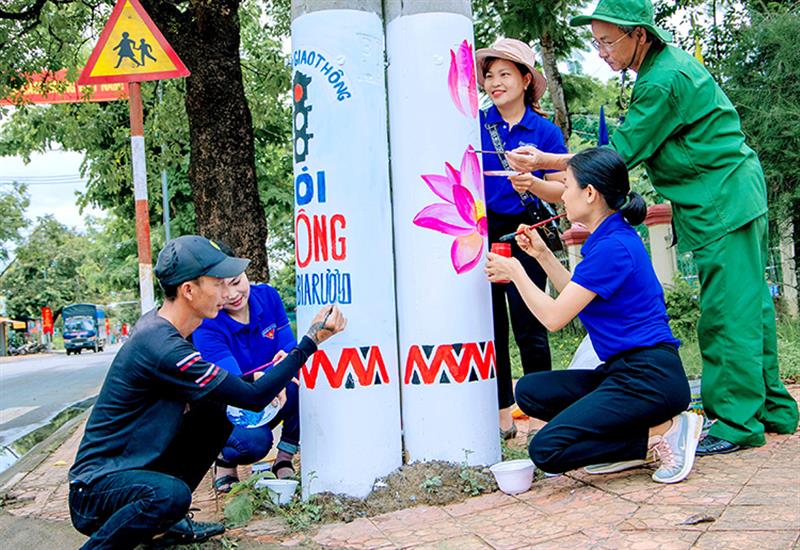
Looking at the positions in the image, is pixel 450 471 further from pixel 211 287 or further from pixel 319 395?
pixel 211 287

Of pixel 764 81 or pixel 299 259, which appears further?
pixel 764 81

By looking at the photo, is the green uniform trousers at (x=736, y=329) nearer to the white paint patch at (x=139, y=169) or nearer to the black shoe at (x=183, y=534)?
the black shoe at (x=183, y=534)

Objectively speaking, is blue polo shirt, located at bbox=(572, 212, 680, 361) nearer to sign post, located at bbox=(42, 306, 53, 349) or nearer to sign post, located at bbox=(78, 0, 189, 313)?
sign post, located at bbox=(78, 0, 189, 313)

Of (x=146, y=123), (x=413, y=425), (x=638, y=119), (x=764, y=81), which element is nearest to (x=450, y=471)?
(x=413, y=425)

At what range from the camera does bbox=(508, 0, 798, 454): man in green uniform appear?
11.5 ft

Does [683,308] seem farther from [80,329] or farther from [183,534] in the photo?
[80,329]

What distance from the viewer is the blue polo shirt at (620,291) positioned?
3.23 metres

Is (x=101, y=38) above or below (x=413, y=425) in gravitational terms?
above

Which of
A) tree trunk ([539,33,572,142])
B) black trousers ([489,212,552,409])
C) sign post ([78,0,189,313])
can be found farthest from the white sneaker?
tree trunk ([539,33,572,142])

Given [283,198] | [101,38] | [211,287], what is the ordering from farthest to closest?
[283,198] < [101,38] < [211,287]

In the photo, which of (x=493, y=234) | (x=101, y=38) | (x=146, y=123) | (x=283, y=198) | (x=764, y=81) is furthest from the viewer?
(x=283, y=198)

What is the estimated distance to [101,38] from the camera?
15.5 ft

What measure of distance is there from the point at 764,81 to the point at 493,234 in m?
6.69

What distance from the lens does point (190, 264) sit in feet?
9.91
